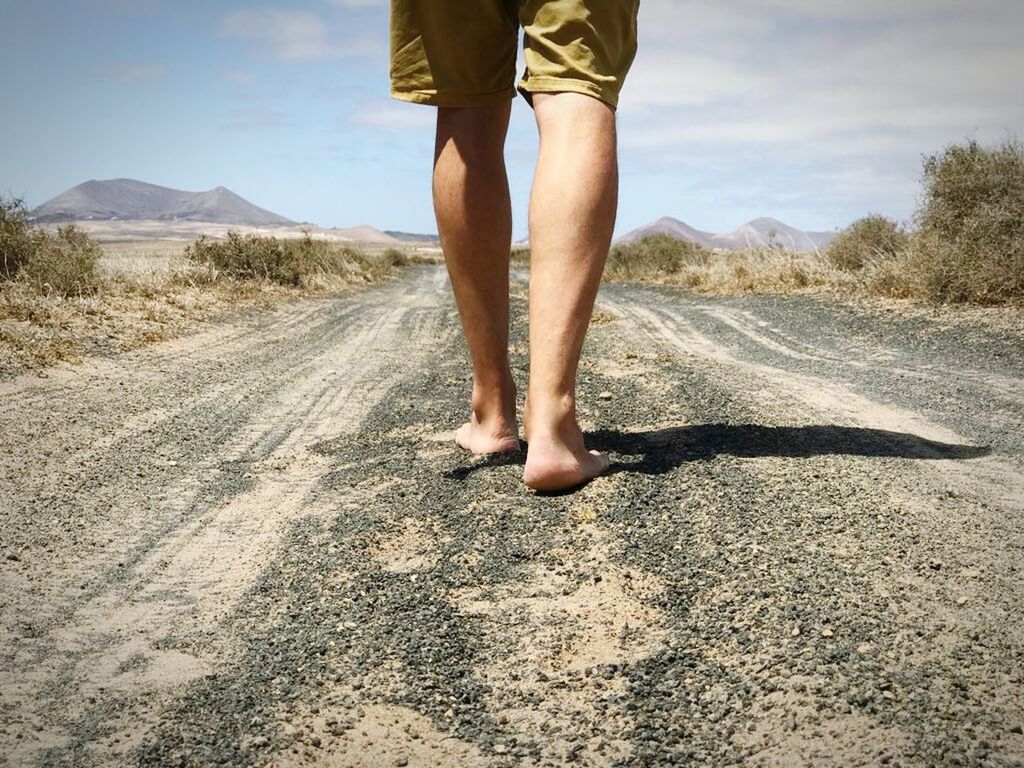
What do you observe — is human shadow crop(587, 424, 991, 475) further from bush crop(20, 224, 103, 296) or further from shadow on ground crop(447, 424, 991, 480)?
bush crop(20, 224, 103, 296)

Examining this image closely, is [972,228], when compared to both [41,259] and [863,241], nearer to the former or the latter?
[863,241]

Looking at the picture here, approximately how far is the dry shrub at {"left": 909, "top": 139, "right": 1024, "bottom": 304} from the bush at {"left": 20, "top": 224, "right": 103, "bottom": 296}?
7407 millimetres

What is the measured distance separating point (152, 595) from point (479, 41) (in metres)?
1.53

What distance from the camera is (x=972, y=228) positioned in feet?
25.6

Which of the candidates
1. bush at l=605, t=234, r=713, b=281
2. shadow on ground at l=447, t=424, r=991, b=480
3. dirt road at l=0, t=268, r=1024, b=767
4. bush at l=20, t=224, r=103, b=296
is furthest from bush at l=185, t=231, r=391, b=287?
shadow on ground at l=447, t=424, r=991, b=480

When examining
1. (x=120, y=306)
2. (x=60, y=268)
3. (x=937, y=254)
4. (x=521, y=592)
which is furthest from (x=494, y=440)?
(x=937, y=254)

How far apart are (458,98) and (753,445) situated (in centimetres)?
125

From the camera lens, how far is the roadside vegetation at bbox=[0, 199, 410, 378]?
4.85 metres

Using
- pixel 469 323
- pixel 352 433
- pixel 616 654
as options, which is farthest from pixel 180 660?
pixel 352 433

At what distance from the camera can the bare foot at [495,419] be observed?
2.33m

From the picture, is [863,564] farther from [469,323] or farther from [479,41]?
[479,41]

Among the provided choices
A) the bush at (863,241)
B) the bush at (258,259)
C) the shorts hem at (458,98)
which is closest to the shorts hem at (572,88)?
the shorts hem at (458,98)

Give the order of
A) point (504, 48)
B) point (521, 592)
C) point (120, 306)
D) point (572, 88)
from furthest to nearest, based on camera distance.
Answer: point (120, 306) < point (504, 48) < point (572, 88) < point (521, 592)

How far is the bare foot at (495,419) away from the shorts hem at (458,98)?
2.43 ft
